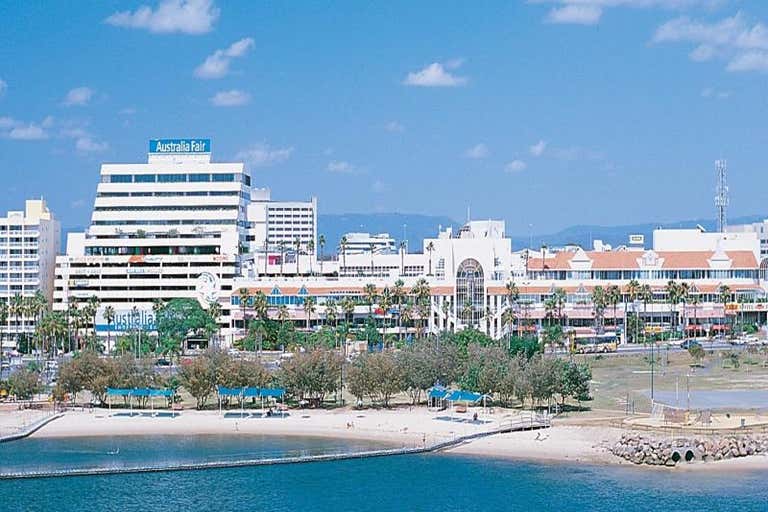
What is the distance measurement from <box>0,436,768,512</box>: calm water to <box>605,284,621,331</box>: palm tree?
77316 mm

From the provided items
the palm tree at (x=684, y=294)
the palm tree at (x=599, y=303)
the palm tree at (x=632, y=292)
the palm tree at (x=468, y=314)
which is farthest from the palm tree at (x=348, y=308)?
the palm tree at (x=684, y=294)

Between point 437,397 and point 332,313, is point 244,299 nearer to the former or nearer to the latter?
point 332,313

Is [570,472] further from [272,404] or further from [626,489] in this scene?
[272,404]

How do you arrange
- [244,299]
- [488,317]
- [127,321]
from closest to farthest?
[244,299], [127,321], [488,317]

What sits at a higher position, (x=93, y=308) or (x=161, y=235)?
(x=161, y=235)

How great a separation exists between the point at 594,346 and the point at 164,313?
184ft

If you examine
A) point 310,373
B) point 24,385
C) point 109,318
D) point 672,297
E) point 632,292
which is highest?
point 632,292

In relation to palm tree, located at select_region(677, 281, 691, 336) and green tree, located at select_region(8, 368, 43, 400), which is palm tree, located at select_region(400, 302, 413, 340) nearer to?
palm tree, located at select_region(677, 281, 691, 336)

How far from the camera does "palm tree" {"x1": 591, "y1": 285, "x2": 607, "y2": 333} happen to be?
15775cm

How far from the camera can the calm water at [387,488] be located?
72.4 m

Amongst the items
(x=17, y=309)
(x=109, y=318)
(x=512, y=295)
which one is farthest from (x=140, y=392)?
(x=512, y=295)

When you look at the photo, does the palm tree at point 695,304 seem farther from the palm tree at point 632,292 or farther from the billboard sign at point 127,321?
the billboard sign at point 127,321

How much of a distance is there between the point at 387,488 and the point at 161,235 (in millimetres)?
102780

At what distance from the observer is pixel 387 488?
77.2m
